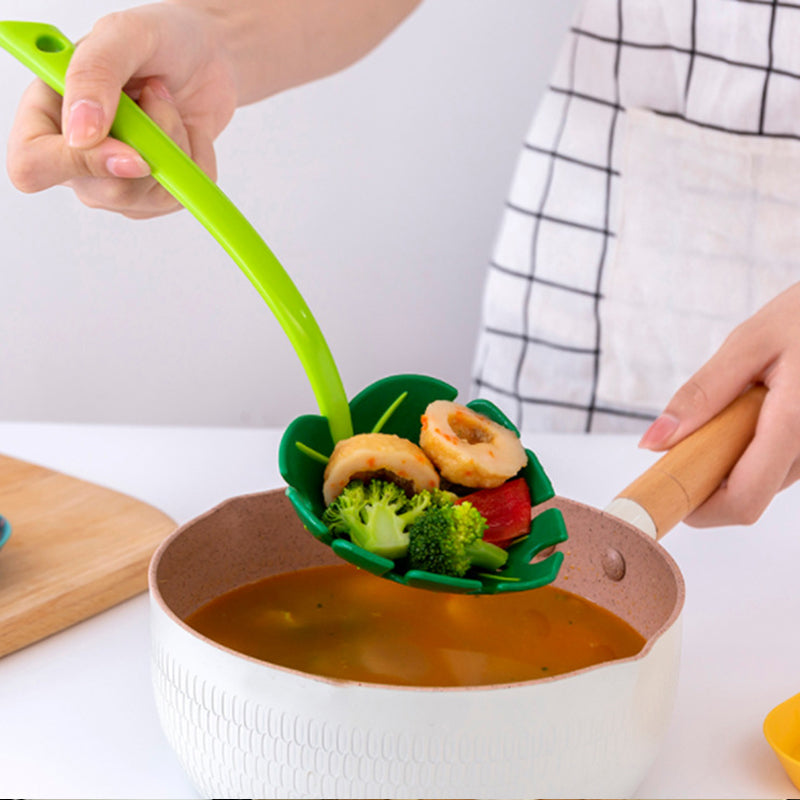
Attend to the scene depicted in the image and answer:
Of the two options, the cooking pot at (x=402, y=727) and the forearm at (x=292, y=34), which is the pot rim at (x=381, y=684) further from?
the forearm at (x=292, y=34)

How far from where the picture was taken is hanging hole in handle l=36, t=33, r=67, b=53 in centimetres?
103

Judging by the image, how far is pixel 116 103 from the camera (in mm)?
990

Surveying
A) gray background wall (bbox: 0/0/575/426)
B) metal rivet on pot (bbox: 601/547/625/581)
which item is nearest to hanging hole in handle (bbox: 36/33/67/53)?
metal rivet on pot (bbox: 601/547/625/581)

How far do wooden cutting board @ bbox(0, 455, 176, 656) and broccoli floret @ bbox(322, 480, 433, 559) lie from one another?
13.2 inches

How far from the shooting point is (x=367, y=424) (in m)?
0.99

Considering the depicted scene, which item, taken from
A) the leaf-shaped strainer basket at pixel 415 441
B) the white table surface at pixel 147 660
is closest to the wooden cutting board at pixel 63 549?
the white table surface at pixel 147 660

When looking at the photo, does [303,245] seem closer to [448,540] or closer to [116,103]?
[116,103]

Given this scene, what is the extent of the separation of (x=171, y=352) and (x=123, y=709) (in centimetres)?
207

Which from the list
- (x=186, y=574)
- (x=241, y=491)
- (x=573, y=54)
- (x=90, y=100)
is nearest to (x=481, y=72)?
(x=573, y=54)

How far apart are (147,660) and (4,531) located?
0.21 m

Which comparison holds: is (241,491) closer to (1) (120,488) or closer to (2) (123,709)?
(1) (120,488)

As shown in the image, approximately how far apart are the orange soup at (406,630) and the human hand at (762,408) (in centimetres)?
23

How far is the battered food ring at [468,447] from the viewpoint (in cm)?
88

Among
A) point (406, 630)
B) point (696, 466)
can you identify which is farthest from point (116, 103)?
point (696, 466)
